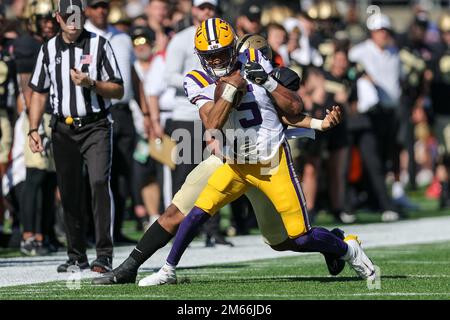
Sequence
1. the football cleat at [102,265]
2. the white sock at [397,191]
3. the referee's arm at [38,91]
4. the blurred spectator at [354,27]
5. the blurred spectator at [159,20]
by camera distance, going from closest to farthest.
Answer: the football cleat at [102,265] → the referee's arm at [38,91] → the blurred spectator at [159,20] → the white sock at [397,191] → the blurred spectator at [354,27]

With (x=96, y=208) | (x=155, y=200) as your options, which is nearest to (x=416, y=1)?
(x=155, y=200)

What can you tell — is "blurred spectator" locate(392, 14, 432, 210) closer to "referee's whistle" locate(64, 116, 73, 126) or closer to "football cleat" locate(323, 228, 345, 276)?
"referee's whistle" locate(64, 116, 73, 126)

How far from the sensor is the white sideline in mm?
9164

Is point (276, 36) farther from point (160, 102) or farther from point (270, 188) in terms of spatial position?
point (270, 188)

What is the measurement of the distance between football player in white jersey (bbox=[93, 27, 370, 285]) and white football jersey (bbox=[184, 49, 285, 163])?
0.07 meters

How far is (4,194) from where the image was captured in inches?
479

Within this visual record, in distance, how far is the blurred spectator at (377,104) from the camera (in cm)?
1513

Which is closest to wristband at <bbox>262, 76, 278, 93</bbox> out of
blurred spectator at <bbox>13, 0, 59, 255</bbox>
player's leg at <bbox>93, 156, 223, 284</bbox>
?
player's leg at <bbox>93, 156, 223, 284</bbox>

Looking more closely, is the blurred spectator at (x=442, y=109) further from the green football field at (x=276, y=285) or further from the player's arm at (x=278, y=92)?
the player's arm at (x=278, y=92)

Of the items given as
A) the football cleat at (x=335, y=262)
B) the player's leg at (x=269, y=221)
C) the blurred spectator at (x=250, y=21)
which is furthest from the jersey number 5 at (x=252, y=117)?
the blurred spectator at (x=250, y=21)

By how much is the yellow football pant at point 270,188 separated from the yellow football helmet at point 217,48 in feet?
1.96

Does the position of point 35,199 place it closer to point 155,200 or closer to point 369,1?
point 155,200

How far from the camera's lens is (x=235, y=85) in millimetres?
7660

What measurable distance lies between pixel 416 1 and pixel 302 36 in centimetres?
1447
